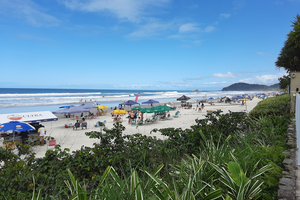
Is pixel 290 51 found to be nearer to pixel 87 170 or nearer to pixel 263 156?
pixel 263 156

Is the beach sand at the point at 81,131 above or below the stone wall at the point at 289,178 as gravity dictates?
below

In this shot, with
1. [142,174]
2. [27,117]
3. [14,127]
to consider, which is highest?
[142,174]

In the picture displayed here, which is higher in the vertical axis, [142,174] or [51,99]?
[142,174]

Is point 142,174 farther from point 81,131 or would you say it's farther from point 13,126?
point 81,131

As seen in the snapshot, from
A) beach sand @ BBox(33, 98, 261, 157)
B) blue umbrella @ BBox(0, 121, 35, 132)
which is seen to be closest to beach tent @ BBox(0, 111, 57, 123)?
blue umbrella @ BBox(0, 121, 35, 132)

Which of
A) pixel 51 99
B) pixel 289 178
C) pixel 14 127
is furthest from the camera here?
pixel 51 99

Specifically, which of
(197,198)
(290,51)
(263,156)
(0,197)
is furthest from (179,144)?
(290,51)

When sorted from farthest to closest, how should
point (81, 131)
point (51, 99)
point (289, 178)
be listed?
point (51, 99) → point (81, 131) → point (289, 178)

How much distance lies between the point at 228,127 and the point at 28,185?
15.7ft

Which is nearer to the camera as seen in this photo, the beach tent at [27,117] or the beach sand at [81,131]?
the beach sand at [81,131]

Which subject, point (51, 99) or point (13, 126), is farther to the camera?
point (51, 99)

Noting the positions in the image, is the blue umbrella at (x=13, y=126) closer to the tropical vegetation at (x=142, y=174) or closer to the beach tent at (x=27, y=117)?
the beach tent at (x=27, y=117)

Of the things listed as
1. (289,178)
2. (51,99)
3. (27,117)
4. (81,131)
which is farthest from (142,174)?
(51,99)

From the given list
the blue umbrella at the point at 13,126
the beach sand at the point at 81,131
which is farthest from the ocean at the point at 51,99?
the blue umbrella at the point at 13,126
